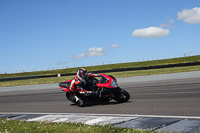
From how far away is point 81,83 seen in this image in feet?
33.8

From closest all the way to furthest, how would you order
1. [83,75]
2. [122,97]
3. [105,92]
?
[105,92]
[83,75]
[122,97]

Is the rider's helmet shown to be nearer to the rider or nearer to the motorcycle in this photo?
the rider

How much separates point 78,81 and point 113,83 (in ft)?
4.66

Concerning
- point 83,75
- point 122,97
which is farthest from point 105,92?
point 83,75

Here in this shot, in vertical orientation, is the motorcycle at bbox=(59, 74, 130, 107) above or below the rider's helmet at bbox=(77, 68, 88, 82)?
below

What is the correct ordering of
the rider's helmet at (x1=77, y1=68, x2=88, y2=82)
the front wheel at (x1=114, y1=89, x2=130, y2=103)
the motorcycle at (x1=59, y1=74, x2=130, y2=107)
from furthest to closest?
the front wheel at (x1=114, y1=89, x2=130, y2=103) < the rider's helmet at (x1=77, y1=68, x2=88, y2=82) < the motorcycle at (x1=59, y1=74, x2=130, y2=107)

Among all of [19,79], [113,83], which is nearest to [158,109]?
[113,83]

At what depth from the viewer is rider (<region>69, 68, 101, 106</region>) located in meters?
10.1

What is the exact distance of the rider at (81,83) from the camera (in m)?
10.1

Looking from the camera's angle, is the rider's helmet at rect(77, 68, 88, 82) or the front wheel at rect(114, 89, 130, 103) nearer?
the rider's helmet at rect(77, 68, 88, 82)

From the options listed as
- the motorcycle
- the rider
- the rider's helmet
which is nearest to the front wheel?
the motorcycle

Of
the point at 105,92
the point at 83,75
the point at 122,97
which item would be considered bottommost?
the point at 122,97

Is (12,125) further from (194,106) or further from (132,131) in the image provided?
(194,106)

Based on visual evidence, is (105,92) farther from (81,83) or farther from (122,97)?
(81,83)
